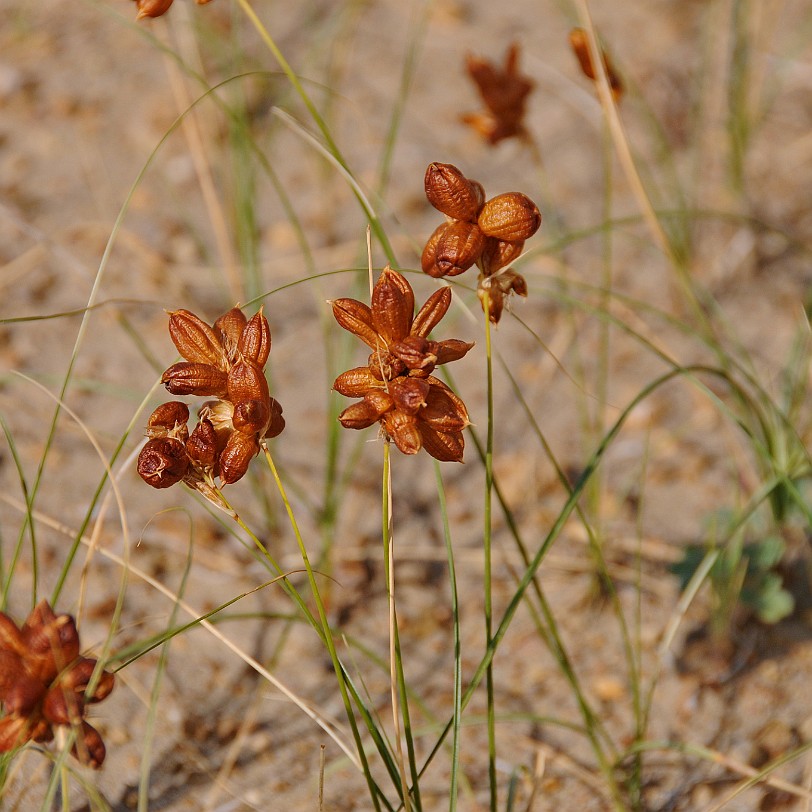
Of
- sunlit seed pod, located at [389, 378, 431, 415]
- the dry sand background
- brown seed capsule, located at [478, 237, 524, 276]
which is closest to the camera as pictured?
sunlit seed pod, located at [389, 378, 431, 415]

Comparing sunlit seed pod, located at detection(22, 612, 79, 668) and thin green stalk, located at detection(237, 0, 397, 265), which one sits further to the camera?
thin green stalk, located at detection(237, 0, 397, 265)

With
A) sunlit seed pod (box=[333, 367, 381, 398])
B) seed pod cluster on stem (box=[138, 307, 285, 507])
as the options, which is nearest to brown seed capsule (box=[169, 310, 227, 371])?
seed pod cluster on stem (box=[138, 307, 285, 507])

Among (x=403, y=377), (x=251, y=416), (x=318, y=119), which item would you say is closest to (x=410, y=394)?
(x=403, y=377)

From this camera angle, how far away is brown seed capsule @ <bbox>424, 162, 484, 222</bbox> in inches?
35.4

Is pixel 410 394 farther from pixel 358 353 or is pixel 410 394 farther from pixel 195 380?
pixel 358 353

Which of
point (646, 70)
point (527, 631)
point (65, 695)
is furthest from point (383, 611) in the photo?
point (646, 70)

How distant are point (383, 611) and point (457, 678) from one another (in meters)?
0.58

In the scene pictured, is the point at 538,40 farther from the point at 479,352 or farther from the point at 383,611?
the point at 383,611

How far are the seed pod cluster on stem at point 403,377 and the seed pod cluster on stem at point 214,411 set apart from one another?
7 centimetres

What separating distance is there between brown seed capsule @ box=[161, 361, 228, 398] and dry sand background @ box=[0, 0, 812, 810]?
0.55ft

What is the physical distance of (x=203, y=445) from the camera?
865 millimetres

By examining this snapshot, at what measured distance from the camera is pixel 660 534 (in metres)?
1.62

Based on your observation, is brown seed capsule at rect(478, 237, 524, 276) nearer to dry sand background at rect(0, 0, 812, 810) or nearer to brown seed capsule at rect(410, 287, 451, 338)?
brown seed capsule at rect(410, 287, 451, 338)

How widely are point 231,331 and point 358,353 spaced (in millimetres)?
1015
